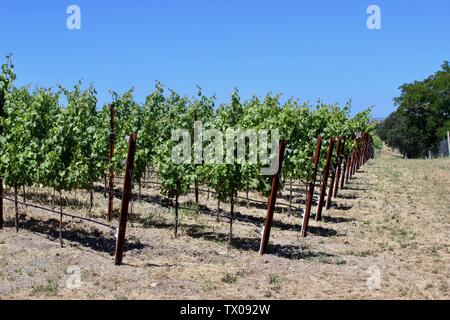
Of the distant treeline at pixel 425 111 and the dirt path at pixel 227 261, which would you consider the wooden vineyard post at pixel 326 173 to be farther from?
the distant treeline at pixel 425 111

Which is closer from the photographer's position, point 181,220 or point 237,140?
point 237,140

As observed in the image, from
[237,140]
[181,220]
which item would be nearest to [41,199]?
[181,220]

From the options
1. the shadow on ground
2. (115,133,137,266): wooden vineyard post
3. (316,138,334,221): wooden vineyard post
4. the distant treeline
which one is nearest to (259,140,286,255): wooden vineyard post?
the shadow on ground

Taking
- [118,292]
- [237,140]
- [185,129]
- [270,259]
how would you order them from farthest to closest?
[185,129], [237,140], [270,259], [118,292]

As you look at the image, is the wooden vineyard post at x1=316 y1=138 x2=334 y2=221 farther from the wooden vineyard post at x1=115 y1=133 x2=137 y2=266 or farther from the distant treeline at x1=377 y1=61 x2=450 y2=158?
the distant treeline at x1=377 y1=61 x2=450 y2=158

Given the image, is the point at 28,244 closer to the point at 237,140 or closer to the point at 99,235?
the point at 99,235

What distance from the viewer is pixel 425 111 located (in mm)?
74312

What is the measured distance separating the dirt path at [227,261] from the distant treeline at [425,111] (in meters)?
58.5

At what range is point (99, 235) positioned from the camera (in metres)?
14.1

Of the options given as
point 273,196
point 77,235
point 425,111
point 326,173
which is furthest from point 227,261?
point 425,111

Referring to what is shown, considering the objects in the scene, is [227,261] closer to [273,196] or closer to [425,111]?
[273,196]

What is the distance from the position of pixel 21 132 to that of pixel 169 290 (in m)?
6.23

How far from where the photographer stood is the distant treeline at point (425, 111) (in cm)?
7281

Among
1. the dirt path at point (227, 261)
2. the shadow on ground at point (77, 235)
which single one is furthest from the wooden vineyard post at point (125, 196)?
the shadow on ground at point (77, 235)
